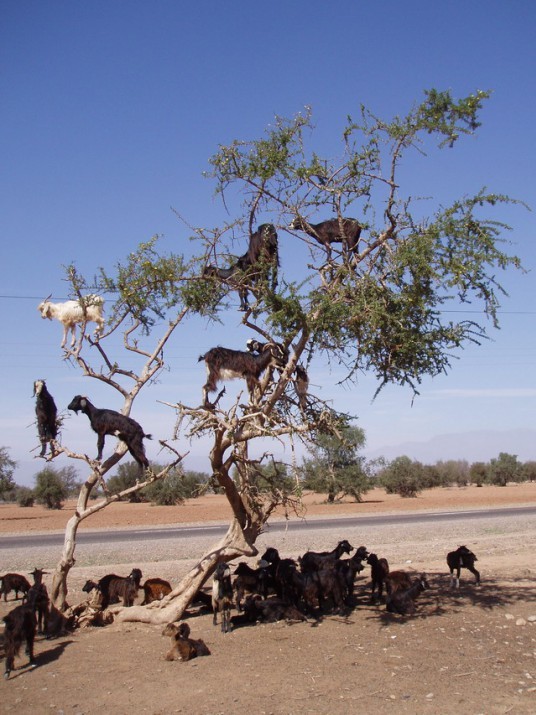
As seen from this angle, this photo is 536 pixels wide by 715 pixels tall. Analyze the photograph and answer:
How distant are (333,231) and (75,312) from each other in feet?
13.4

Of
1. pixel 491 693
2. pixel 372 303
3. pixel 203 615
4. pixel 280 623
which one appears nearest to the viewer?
pixel 491 693

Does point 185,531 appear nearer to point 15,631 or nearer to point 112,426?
point 112,426

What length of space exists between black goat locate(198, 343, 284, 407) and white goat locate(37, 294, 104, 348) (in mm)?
1622

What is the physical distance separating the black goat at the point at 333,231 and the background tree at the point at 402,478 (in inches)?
1814

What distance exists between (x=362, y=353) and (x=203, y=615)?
14.4ft

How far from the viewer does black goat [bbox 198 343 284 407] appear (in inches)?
359

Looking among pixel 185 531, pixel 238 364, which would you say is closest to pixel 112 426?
pixel 238 364

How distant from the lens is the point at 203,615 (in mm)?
9438

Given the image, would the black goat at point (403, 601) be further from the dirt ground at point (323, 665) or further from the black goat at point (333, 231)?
the black goat at point (333, 231)

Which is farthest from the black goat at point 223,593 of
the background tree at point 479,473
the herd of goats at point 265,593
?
the background tree at point 479,473

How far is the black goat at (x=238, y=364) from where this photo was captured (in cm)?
912

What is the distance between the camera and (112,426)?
876 cm

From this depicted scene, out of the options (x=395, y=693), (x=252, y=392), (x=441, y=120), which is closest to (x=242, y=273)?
(x=252, y=392)

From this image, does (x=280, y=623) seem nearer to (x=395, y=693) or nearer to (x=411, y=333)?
(x=395, y=693)
